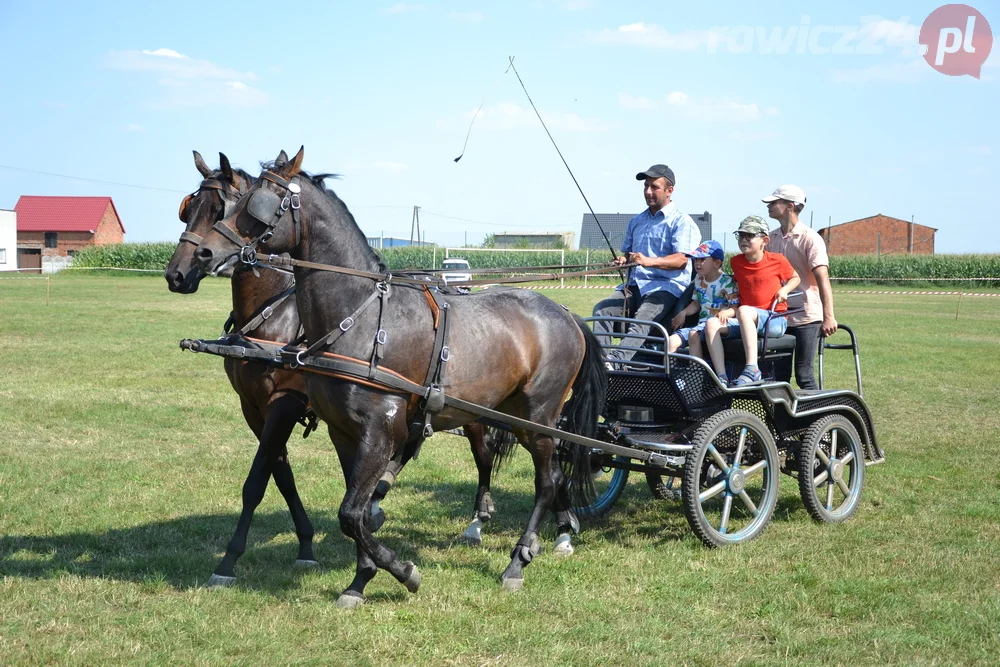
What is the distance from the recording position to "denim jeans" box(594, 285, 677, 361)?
6.37m

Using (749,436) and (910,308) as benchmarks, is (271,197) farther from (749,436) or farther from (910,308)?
(910,308)

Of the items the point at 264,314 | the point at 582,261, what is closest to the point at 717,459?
the point at 264,314

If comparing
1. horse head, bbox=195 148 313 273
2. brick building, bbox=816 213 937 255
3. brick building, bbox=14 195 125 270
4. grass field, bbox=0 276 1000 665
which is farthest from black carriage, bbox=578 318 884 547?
brick building, bbox=14 195 125 270

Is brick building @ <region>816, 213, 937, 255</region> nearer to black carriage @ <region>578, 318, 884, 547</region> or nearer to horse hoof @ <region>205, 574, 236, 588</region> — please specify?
black carriage @ <region>578, 318, 884, 547</region>

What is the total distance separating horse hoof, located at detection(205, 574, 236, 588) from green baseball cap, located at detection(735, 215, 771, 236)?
12.8ft

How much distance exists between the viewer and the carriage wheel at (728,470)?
5.62m

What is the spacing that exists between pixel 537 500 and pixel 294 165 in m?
2.48

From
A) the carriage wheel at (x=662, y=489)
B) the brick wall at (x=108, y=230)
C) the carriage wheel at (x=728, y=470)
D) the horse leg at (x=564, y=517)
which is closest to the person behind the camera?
the carriage wheel at (x=728, y=470)

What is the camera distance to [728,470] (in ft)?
19.4

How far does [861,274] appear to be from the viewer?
157 ft

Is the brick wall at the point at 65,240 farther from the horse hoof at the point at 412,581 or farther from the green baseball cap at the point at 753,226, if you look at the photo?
the horse hoof at the point at 412,581

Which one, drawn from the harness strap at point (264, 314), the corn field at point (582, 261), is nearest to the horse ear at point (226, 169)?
the harness strap at point (264, 314)

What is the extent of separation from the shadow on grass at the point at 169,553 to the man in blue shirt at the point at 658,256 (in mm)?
2556

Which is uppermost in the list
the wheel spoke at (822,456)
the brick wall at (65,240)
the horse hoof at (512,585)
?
the brick wall at (65,240)
